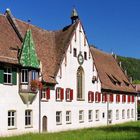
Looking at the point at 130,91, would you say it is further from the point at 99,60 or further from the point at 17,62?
the point at 17,62

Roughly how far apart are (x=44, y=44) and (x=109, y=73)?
19433mm

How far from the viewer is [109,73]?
64.4m

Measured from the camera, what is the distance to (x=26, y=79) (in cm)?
3853

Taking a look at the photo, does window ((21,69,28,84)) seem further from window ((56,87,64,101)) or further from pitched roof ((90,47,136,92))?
pitched roof ((90,47,136,92))

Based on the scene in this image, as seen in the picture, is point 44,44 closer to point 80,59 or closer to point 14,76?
point 80,59

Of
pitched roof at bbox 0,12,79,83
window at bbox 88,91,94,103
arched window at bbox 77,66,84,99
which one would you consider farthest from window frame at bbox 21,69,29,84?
window at bbox 88,91,94,103

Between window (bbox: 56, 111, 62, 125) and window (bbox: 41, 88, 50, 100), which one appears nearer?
window (bbox: 41, 88, 50, 100)

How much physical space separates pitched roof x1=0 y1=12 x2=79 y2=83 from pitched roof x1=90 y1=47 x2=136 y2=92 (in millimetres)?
10527

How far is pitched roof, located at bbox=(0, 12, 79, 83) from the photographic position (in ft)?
126

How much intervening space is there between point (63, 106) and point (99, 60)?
2013 cm

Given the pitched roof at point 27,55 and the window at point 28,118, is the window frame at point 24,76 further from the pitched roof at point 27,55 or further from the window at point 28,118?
the window at point 28,118

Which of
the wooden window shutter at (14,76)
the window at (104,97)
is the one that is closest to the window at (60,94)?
the wooden window shutter at (14,76)

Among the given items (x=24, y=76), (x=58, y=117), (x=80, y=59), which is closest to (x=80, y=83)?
(x=80, y=59)

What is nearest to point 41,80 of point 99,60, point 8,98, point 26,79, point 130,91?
point 26,79
